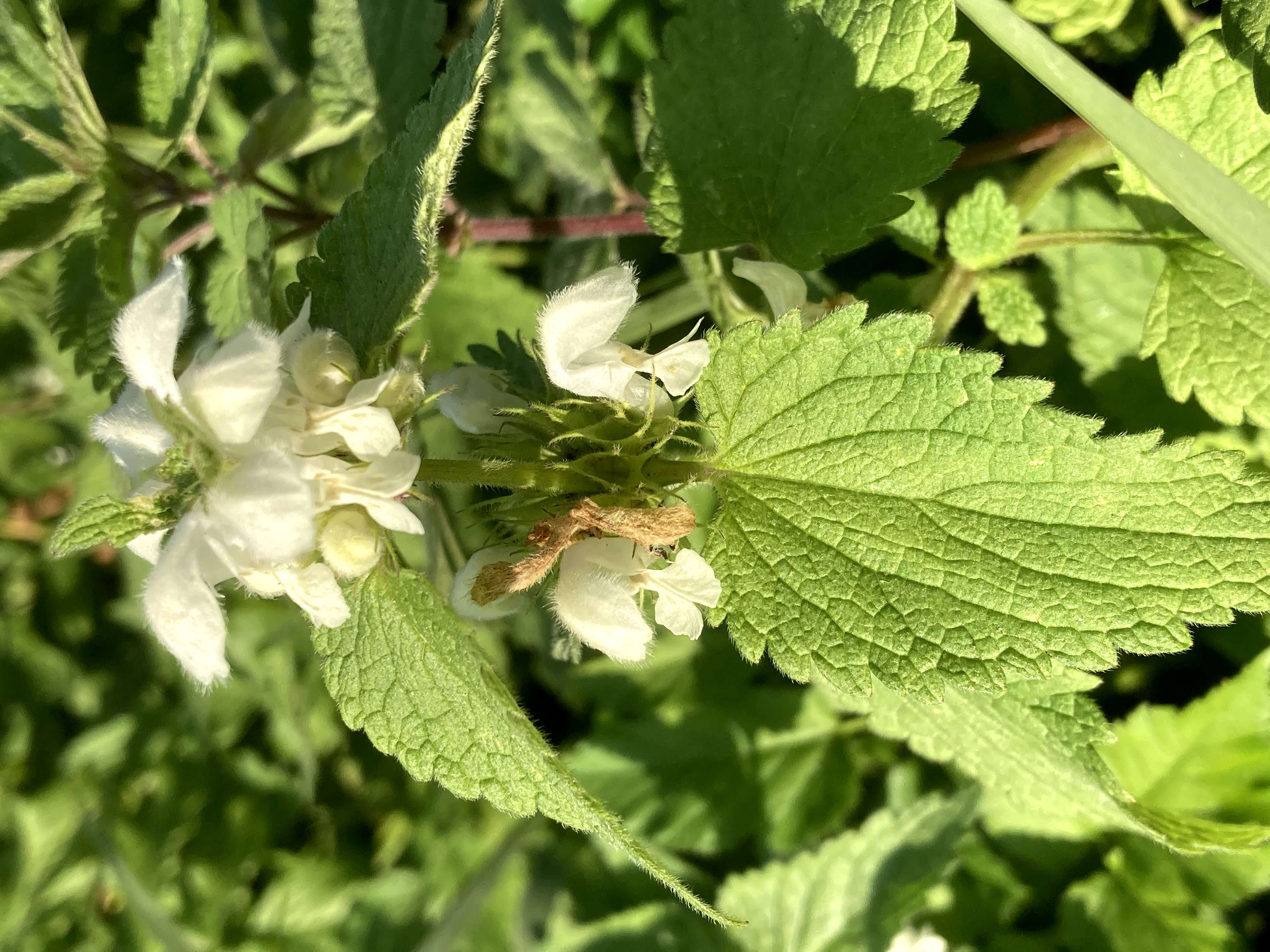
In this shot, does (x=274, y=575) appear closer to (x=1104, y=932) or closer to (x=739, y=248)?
(x=739, y=248)

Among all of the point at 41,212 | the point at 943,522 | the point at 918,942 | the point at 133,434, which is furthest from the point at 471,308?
the point at 918,942

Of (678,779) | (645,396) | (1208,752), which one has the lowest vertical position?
(678,779)

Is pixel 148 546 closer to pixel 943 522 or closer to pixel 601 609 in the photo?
pixel 601 609

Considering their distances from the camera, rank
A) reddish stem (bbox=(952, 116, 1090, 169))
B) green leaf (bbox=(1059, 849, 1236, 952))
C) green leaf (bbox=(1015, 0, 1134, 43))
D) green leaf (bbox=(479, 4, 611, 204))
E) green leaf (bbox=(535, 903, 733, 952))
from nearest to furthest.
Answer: green leaf (bbox=(1015, 0, 1134, 43)), reddish stem (bbox=(952, 116, 1090, 169)), green leaf (bbox=(1059, 849, 1236, 952)), green leaf (bbox=(479, 4, 611, 204)), green leaf (bbox=(535, 903, 733, 952))

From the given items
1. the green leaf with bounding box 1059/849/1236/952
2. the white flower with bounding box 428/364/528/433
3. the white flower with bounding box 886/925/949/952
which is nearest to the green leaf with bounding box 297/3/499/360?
the white flower with bounding box 428/364/528/433

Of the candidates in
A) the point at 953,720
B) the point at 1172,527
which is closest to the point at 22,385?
the point at 953,720

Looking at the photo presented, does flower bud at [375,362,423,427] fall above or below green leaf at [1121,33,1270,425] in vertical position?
below

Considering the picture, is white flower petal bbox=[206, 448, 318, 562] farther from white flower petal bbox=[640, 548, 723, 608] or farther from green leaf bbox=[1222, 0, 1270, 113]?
green leaf bbox=[1222, 0, 1270, 113]
